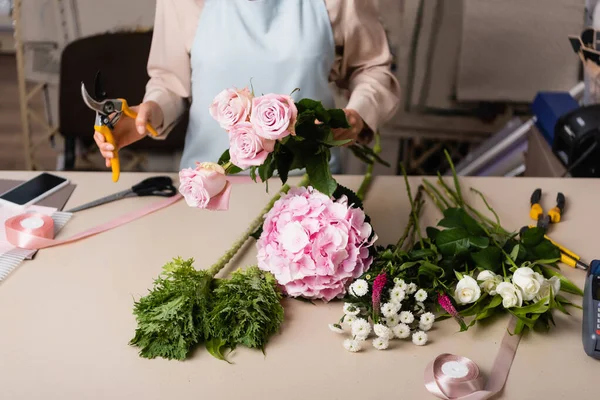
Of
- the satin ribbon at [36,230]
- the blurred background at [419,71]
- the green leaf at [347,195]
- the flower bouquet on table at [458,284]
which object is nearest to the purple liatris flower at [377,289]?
the flower bouquet on table at [458,284]

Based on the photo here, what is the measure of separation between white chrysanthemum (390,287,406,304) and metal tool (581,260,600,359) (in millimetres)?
211

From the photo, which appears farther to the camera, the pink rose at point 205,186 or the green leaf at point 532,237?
the green leaf at point 532,237

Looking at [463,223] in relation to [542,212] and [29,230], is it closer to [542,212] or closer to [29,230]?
[542,212]

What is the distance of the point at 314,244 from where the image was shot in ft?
2.48

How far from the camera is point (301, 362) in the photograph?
0.72 metres

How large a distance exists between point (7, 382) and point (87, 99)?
0.39m

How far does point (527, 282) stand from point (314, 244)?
25 centimetres

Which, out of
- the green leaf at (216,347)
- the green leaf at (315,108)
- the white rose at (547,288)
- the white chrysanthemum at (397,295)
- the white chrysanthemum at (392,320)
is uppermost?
the green leaf at (315,108)

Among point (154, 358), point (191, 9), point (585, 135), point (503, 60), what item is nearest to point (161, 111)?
point (191, 9)

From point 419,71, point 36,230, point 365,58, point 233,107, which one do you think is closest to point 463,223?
point 233,107

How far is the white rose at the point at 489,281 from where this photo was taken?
30.6 inches

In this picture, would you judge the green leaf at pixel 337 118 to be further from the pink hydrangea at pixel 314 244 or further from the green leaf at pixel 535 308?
the green leaf at pixel 535 308

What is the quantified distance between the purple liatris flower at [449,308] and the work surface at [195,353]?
3 centimetres

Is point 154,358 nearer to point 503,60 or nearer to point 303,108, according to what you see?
point 303,108
